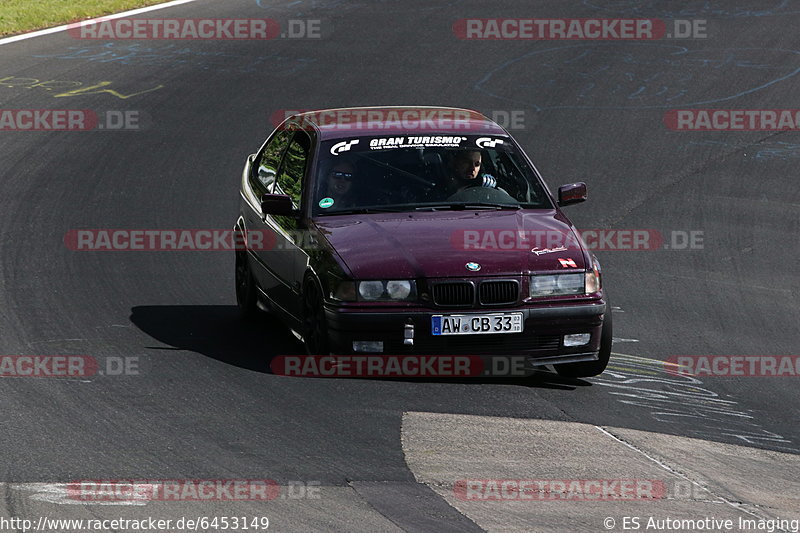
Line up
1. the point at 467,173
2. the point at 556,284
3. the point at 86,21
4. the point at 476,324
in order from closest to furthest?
1. the point at 476,324
2. the point at 556,284
3. the point at 467,173
4. the point at 86,21

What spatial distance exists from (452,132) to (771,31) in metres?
13.9

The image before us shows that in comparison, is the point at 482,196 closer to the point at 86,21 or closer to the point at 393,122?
the point at 393,122

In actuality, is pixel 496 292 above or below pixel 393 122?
below

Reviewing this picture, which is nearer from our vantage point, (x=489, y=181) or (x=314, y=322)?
(x=314, y=322)

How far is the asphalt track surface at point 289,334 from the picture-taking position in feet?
23.2

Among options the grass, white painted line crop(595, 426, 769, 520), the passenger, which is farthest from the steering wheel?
the grass

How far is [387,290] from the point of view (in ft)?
27.4

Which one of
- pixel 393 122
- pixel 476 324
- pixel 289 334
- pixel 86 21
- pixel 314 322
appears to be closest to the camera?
pixel 476 324

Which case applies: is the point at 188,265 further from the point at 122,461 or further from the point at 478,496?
the point at 478,496

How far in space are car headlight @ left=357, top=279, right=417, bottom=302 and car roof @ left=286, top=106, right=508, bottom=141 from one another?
185 cm

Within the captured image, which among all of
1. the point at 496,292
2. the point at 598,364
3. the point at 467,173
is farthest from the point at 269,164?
the point at 598,364

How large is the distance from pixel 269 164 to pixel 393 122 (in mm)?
1204

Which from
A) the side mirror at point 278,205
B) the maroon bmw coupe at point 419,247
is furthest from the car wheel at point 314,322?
the side mirror at point 278,205

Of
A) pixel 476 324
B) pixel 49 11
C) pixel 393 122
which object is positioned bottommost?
pixel 476 324
